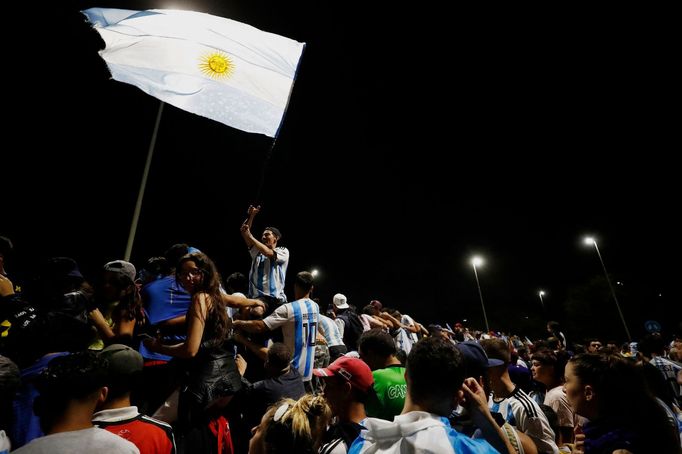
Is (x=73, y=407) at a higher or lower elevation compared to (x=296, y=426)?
higher

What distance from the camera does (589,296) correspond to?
52938mm

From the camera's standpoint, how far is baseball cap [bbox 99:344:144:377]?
2.79 metres

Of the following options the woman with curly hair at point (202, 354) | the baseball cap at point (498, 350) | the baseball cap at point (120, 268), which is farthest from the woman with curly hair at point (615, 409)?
the baseball cap at point (120, 268)

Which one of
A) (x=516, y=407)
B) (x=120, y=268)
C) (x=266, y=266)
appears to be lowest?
(x=516, y=407)

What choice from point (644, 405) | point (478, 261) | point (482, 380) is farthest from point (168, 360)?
point (478, 261)

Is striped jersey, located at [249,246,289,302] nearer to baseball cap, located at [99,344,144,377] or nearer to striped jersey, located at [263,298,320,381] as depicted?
striped jersey, located at [263,298,320,381]

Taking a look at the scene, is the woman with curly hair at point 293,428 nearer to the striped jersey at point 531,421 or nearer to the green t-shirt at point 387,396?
the green t-shirt at point 387,396

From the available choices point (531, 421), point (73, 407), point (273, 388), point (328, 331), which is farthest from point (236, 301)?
point (531, 421)

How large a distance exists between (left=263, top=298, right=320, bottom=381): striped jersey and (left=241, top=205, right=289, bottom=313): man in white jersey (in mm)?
1278

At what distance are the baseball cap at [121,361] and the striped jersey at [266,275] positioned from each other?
405cm

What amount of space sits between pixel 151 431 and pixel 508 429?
2.83 metres

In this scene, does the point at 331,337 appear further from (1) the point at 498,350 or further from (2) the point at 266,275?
(1) the point at 498,350

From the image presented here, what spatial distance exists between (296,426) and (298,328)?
2908 millimetres

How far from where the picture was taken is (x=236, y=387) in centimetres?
386
